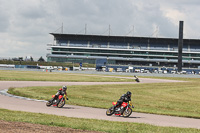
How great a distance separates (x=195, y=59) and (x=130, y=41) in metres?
38.2

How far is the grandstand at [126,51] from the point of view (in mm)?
185125

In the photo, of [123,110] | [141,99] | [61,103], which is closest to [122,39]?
[141,99]

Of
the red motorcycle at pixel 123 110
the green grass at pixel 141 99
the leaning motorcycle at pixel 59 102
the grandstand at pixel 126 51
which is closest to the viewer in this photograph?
the red motorcycle at pixel 123 110

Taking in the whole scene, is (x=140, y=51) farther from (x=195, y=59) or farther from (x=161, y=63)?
(x=195, y=59)

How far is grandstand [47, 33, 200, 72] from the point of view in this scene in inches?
7288

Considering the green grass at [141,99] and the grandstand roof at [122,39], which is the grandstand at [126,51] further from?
the green grass at [141,99]

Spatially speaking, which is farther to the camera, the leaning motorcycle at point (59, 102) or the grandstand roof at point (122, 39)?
the grandstand roof at point (122, 39)

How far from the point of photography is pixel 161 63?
617 ft

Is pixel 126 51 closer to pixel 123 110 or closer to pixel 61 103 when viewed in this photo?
pixel 61 103

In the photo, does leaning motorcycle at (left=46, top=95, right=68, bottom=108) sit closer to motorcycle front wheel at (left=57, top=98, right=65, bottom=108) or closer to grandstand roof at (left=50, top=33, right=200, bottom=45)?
motorcycle front wheel at (left=57, top=98, right=65, bottom=108)

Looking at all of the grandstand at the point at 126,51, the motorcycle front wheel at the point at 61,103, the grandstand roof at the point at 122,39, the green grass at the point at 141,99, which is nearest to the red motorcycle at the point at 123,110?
the green grass at the point at 141,99

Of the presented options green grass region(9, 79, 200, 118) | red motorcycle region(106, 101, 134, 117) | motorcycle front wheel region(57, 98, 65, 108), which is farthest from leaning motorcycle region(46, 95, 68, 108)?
red motorcycle region(106, 101, 134, 117)

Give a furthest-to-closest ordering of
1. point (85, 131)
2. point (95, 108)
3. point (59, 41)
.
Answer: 1. point (59, 41)
2. point (95, 108)
3. point (85, 131)

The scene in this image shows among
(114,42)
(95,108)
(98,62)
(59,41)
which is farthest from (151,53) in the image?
(95,108)
